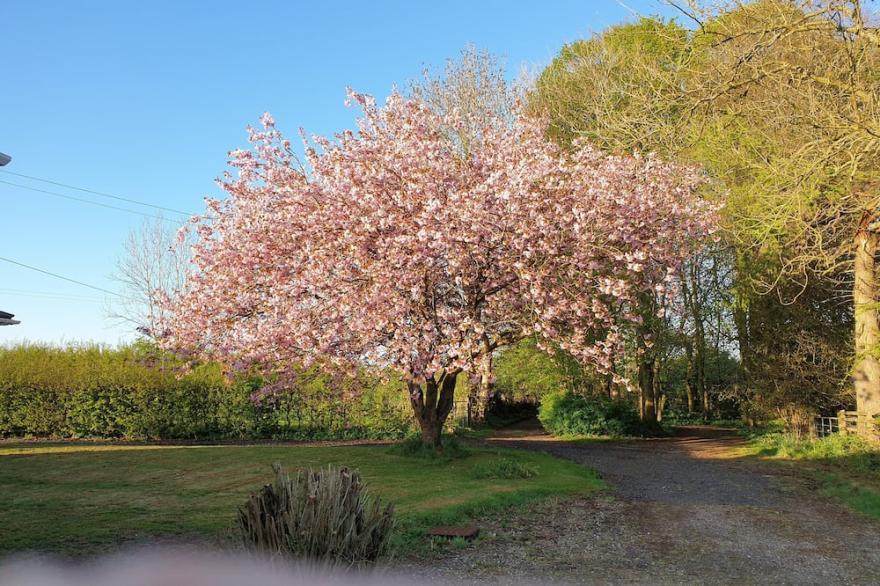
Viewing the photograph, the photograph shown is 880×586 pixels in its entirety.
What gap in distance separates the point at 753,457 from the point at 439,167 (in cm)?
1251

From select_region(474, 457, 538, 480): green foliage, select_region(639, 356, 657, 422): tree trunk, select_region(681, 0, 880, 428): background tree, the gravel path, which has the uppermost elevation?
select_region(681, 0, 880, 428): background tree

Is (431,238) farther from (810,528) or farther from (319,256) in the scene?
(810,528)

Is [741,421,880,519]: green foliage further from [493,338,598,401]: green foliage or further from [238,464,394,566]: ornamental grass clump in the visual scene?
[238,464,394,566]: ornamental grass clump

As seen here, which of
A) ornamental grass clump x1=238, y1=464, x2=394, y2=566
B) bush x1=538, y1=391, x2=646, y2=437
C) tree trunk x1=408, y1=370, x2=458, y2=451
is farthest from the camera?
bush x1=538, y1=391, x2=646, y2=437

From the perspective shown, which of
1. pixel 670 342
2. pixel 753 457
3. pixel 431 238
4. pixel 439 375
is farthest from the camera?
pixel 670 342

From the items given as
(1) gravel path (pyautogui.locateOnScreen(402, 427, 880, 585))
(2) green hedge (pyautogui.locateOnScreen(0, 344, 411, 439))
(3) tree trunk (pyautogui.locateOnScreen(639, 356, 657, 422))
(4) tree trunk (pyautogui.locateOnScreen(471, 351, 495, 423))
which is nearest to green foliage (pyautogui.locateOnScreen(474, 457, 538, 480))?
(1) gravel path (pyautogui.locateOnScreen(402, 427, 880, 585))

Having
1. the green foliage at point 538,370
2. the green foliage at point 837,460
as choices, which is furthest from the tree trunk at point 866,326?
the green foliage at point 538,370

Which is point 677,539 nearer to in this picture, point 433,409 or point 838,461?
point 433,409

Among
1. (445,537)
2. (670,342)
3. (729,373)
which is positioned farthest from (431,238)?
(729,373)

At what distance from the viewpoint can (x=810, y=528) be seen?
981cm

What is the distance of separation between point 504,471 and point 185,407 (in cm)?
1281

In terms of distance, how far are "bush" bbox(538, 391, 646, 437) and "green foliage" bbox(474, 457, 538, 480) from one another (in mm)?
10905

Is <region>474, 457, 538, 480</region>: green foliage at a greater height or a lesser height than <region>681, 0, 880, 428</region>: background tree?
lesser

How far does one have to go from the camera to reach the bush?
2347 cm
